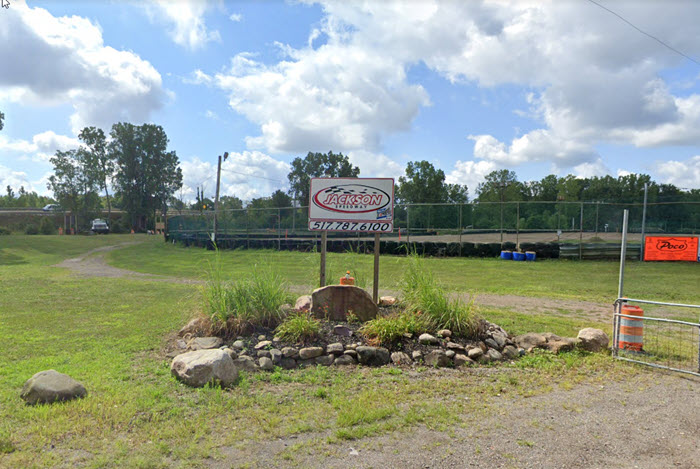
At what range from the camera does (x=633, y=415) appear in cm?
453

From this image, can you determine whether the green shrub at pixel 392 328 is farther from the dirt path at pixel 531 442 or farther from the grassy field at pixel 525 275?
the grassy field at pixel 525 275

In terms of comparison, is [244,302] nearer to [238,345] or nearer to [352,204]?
[238,345]

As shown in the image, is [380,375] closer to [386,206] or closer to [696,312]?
[386,206]


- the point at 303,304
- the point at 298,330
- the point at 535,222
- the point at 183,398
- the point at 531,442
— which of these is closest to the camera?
the point at 531,442

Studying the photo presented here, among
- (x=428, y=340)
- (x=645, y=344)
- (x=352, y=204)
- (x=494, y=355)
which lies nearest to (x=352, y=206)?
(x=352, y=204)

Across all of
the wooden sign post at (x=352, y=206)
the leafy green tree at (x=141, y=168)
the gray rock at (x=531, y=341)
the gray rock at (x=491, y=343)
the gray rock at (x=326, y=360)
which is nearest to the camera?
the gray rock at (x=326, y=360)

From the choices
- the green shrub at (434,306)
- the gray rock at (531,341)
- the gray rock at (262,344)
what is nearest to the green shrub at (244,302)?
the gray rock at (262,344)

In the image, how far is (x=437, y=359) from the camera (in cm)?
611

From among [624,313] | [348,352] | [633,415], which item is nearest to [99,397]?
[348,352]

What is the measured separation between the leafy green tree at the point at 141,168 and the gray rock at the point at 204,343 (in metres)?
70.4

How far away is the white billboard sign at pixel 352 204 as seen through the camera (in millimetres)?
8906

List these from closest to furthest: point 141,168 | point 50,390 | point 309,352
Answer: point 50,390 < point 309,352 < point 141,168

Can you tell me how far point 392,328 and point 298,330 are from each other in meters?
1.31

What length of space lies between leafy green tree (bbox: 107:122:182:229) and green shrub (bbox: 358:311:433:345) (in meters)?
71.2
